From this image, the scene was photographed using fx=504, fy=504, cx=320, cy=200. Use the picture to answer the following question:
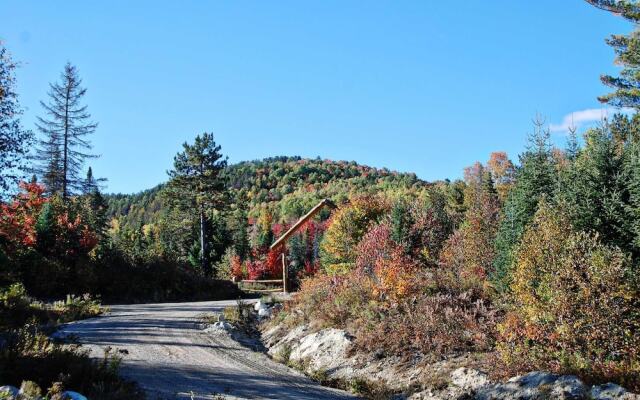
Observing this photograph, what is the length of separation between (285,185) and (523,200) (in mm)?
131694

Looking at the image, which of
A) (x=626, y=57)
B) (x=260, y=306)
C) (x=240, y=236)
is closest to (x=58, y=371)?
(x=260, y=306)

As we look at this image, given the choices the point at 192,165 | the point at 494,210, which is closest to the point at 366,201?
the point at 494,210

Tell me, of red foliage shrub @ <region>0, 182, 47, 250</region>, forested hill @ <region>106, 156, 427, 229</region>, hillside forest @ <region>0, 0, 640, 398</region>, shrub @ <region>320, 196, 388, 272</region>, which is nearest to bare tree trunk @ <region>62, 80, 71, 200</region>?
hillside forest @ <region>0, 0, 640, 398</region>

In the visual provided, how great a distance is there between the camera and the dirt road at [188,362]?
10.4 meters

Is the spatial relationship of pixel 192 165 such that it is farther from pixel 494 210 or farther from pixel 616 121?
pixel 616 121

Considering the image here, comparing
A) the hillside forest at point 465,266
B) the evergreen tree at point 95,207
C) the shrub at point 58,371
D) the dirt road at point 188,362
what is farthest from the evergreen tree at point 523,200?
the evergreen tree at point 95,207

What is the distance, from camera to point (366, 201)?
2786 cm

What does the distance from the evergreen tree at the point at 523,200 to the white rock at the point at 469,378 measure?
16.7 ft

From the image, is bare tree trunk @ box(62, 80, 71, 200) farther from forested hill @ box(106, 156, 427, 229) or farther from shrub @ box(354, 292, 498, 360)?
forested hill @ box(106, 156, 427, 229)

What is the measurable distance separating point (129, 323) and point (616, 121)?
37.5 m

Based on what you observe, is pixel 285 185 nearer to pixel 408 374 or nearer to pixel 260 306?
pixel 260 306

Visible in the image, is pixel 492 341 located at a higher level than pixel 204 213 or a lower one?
lower

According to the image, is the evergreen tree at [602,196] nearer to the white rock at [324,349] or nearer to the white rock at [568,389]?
the white rock at [568,389]

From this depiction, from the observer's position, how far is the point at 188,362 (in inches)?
492
